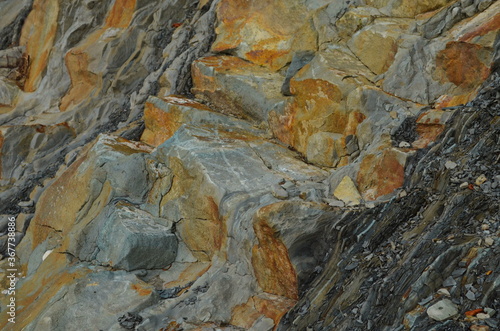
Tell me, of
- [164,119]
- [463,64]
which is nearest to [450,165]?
[463,64]

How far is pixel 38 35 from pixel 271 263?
14982 mm

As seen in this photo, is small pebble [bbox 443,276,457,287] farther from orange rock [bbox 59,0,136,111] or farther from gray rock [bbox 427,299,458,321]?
orange rock [bbox 59,0,136,111]

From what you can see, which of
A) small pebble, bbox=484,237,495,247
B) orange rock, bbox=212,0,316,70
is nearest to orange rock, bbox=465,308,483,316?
small pebble, bbox=484,237,495,247

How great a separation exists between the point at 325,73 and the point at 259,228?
13.8 feet

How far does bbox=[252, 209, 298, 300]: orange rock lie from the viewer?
8617mm

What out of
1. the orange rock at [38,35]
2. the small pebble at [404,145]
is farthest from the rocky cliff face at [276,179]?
the orange rock at [38,35]

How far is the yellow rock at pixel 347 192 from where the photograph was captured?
9.14m

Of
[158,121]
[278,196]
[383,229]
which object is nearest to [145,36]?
[158,121]

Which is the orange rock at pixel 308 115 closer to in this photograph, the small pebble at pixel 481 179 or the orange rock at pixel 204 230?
the orange rock at pixel 204 230

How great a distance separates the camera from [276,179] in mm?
10219

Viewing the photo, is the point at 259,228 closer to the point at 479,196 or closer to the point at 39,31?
the point at 479,196

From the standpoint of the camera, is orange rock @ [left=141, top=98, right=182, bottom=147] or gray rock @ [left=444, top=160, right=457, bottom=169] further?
orange rock @ [left=141, top=98, right=182, bottom=147]

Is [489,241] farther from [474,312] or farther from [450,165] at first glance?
[450,165]

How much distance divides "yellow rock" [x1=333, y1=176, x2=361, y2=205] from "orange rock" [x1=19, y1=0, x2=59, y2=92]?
13207mm
